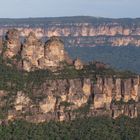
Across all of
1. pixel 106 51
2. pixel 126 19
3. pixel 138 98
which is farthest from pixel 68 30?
pixel 138 98

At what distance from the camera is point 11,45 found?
7400cm

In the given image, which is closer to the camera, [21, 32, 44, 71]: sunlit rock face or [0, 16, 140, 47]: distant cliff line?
[21, 32, 44, 71]: sunlit rock face

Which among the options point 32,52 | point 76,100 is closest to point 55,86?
point 76,100

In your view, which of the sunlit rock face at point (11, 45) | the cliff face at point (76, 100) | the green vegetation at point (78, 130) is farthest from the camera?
the sunlit rock face at point (11, 45)

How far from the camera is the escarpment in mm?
69500

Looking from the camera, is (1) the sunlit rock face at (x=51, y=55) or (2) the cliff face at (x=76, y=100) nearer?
(2) the cliff face at (x=76, y=100)

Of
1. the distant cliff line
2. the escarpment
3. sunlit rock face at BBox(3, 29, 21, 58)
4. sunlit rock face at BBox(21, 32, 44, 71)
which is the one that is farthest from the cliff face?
the distant cliff line

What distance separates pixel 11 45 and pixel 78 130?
35.4 ft

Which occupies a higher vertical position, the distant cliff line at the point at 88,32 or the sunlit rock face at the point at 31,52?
the sunlit rock face at the point at 31,52

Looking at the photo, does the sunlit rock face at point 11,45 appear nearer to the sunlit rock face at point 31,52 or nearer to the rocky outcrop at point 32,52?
the rocky outcrop at point 32,52

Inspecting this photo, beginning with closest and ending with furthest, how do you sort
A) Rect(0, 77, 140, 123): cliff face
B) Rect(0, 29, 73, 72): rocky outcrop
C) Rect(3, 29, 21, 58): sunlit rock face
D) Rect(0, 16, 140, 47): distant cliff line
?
Rect(0, 77, 140, 123): cliff face < Rect(0, 29, 73, 72): rocky outcrop < Rect(3, 29, 21, 58): sunlit rock face < Rect(0, 16, 140, 47): distant cliff line

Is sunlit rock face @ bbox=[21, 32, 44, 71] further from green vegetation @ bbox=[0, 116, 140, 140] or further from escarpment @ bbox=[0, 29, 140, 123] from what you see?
green vegetation @ bbox=[0, 116, 140, 140]

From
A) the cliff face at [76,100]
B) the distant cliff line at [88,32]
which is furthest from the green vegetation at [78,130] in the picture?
the distant cliff line at [88,32]

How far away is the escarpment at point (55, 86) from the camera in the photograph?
69500mm
